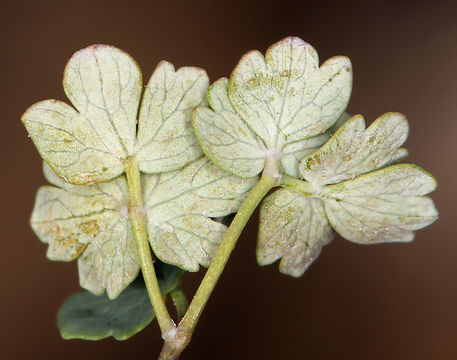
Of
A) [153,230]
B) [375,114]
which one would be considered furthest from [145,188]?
[375,114]

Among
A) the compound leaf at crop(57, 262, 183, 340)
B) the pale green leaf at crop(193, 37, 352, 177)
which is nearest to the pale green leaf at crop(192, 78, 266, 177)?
the pale green leaf at crop(193, 37, 352, 177)

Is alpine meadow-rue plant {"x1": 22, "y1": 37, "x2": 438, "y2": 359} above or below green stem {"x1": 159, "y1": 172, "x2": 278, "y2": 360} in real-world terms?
above

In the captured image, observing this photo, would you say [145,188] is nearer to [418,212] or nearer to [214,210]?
[214,210]

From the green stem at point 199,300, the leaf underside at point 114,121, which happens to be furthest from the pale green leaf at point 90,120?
the green stem at point 199,300

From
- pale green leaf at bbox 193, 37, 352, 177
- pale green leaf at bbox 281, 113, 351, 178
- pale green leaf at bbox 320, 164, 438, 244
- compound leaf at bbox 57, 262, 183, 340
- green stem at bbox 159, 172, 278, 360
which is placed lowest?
compound leaf at bbox 57, 262, 183, 340

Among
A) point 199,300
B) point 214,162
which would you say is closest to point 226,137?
point 214,162

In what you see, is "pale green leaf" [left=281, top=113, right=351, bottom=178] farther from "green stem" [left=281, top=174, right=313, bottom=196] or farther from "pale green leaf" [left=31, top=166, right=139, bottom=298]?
"pale green leaf" [left=31, top=166, right=139, bottom=298]
